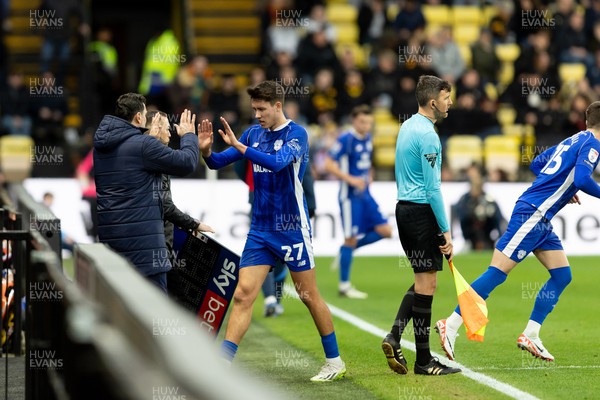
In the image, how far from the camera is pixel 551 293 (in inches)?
364

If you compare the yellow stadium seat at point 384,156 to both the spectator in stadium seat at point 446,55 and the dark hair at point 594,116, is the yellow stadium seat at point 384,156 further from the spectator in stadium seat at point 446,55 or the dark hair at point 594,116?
the dark hair at point 594,116

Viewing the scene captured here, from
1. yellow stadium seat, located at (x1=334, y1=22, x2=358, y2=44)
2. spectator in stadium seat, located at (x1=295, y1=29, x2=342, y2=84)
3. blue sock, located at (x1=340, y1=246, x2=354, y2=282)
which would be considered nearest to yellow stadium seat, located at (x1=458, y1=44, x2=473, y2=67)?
yellow stadium seat, located at (x1=334, y1=22, x2=358, y2=44)

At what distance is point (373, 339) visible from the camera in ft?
35.1

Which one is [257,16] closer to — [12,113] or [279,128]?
[12,113]

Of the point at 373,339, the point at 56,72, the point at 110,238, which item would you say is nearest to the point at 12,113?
the point at 56,72

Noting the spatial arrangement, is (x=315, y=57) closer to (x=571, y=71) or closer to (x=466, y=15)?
(x=466, y=15)

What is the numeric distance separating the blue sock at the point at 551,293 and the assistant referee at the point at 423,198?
1153mm

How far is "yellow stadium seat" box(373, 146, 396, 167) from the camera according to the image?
74.3 ft

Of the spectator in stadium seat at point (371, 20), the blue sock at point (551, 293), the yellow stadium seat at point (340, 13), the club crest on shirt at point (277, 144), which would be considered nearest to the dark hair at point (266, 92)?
the club crest on shirt at point (277, 144)

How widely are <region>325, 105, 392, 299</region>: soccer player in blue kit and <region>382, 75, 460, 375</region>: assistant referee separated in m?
5.56

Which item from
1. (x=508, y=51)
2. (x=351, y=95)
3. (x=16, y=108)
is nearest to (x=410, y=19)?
(x=508, y=51)

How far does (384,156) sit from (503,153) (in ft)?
7.45

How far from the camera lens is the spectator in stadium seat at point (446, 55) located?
25156 mm

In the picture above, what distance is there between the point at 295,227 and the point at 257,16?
2073 centimetres
